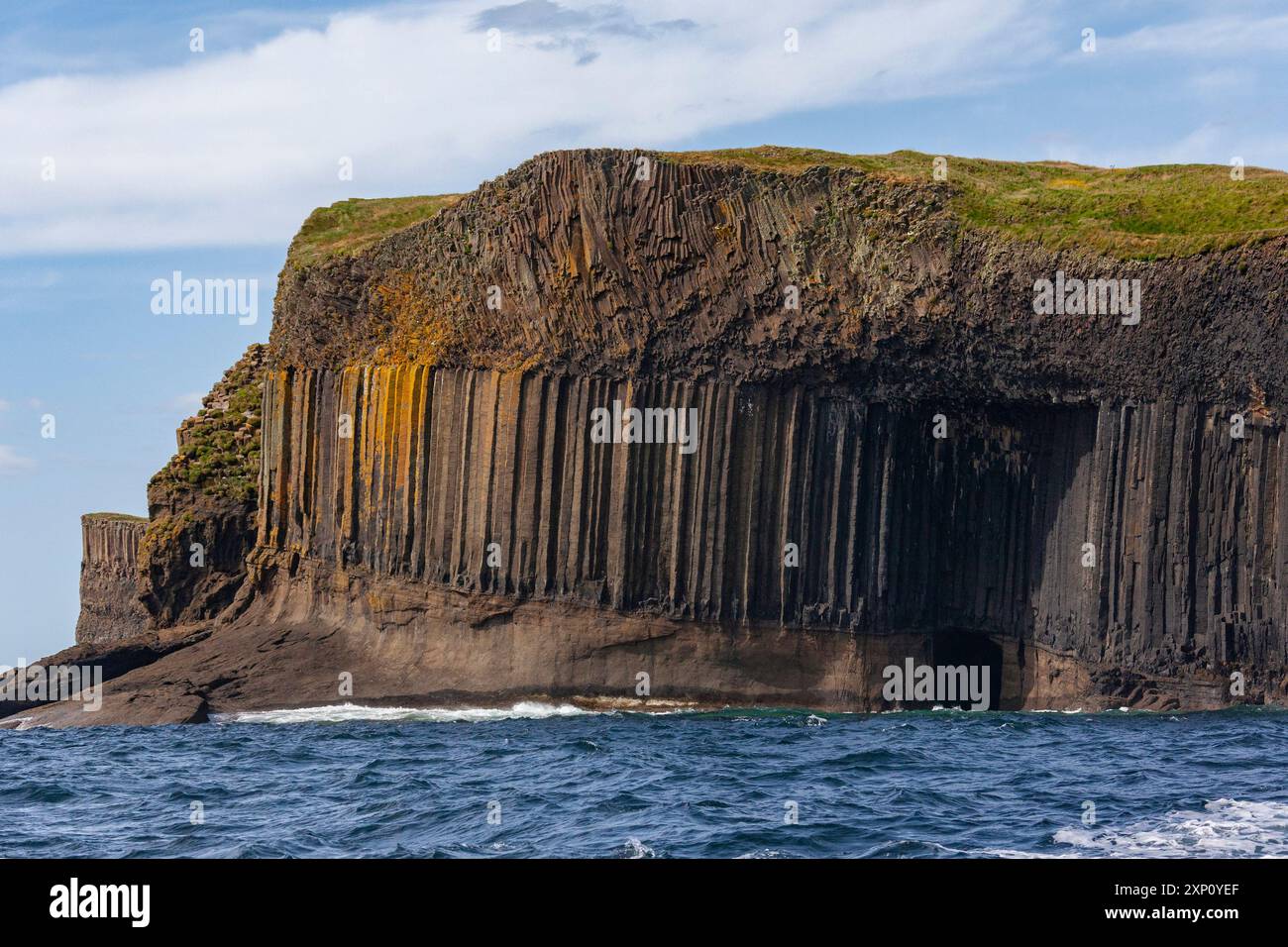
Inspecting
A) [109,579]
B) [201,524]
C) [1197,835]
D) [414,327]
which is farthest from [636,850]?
[109,579]

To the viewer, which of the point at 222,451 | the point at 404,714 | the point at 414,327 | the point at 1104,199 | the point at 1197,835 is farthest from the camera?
the point at 222,451

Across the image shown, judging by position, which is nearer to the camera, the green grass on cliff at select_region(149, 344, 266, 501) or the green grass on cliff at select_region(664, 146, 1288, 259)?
the green grass on cliff at select_region(664, 146, 1288, 259)

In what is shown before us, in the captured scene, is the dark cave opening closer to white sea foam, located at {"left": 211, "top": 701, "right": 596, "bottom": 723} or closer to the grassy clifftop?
white sea foam, located at {"left": 211, "top": 701, "right": 596, "bottom": 723}

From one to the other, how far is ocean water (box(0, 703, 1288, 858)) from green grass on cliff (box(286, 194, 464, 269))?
1452 centimetres

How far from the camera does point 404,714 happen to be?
3625 centimetres

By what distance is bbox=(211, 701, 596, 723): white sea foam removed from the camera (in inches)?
1382

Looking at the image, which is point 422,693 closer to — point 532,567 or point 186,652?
point 532,567

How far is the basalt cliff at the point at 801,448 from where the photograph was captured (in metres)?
32.4

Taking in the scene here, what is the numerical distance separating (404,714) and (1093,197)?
19.4m

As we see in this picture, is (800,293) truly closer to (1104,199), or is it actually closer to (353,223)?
(1104,199)

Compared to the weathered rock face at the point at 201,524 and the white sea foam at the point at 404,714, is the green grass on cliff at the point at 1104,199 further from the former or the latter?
the weathered rock face at the point at 201,524

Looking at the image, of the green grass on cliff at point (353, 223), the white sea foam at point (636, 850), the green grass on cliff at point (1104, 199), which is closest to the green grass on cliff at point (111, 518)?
the green grass on cliff at point (353, 223)

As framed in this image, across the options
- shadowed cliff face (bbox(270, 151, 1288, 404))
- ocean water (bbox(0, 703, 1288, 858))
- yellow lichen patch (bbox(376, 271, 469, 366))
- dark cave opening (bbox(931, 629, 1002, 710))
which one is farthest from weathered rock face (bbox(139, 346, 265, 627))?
dark cave opening (bbox(931, 629, 1002, 710))

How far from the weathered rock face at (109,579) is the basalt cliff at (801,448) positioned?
533 inches
